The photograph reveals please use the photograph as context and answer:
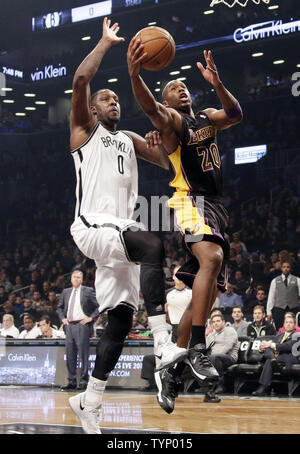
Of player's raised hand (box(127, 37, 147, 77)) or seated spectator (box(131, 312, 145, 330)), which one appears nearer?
player's raised hand (box(127, 37, 147, 77))

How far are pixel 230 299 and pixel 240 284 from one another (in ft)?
4.36

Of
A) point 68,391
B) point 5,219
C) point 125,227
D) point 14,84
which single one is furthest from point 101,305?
point 14,84

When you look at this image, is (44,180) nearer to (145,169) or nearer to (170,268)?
(145,169)

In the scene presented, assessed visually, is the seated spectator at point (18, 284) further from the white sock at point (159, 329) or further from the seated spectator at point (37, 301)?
the white sock at point (159, 329)

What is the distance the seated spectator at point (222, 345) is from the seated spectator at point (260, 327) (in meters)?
0.41

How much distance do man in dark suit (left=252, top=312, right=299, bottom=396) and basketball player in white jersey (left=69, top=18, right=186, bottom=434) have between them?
4.95 metres


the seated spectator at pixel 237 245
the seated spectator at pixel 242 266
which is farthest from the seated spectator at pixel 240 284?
the seated spectator at pixel 237 245

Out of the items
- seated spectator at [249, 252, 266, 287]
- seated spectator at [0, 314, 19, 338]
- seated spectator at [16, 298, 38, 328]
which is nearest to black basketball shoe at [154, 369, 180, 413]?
seated spectator at [0, 314, 19, 338]

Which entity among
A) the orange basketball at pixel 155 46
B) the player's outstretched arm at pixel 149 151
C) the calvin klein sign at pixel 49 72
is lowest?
the player's outstretched arm at pixel 149 151

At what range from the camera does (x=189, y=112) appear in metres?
5.70

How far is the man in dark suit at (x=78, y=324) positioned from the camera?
36.1 feet

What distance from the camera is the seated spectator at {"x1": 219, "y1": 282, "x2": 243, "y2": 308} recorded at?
12.9 m

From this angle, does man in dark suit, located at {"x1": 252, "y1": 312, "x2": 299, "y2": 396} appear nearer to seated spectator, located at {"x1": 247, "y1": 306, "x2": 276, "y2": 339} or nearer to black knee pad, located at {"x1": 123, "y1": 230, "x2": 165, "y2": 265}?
seated spectator, located at {"x1": 247, "y1": 306, "x2": 276, "y2": 339}

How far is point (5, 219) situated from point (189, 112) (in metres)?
18.9
